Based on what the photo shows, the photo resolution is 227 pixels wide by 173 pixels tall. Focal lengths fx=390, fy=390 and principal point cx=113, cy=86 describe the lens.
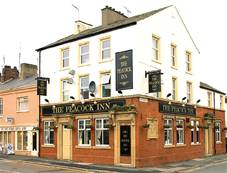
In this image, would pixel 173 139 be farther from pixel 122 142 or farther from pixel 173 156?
pixel 122 142

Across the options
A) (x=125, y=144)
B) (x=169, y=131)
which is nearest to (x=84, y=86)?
(x=125, y=144)

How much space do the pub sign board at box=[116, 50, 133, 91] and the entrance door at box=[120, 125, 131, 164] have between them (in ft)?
9.24

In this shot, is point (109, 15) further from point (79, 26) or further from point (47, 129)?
Answer: point (47, 129)

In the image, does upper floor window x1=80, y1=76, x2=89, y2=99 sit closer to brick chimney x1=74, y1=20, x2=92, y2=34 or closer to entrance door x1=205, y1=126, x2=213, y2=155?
brick chimney x1=74, y1=20, x2=92, y2=34

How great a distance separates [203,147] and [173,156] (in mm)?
6941

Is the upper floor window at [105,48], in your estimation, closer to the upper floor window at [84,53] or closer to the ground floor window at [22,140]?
the upper floor window at [84,53]

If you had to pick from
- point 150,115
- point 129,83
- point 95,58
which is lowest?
point 150,115

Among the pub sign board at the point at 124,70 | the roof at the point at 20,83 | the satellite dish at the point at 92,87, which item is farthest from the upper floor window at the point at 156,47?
the roof at the point at 20,83

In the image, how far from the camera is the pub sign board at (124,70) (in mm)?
26312

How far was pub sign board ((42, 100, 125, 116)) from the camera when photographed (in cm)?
2733

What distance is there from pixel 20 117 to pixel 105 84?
38.0ft

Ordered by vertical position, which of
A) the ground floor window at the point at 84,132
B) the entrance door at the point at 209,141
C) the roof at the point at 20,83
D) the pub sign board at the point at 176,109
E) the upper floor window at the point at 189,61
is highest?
the upper floor window at the point at 189,61

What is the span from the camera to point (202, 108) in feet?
117

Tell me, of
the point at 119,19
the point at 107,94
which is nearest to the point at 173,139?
the point at 107,94
